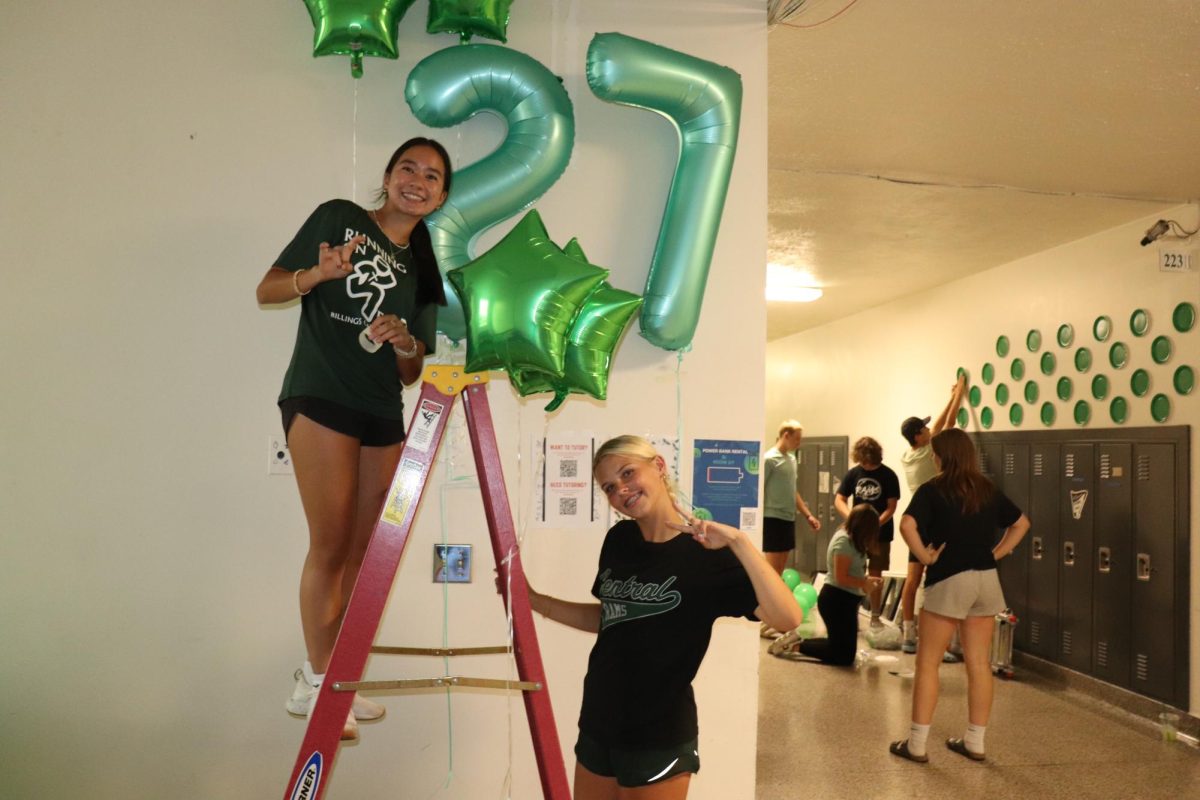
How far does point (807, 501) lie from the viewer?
1001cm

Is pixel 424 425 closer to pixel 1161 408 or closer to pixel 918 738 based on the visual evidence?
pixel 918 738

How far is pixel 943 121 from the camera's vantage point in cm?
387

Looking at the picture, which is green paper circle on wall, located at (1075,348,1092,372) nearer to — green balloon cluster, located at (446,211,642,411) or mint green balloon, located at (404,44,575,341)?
mint green balloon, located at (404,44,575,341)

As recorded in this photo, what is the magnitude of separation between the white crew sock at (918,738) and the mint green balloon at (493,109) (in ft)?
9.78

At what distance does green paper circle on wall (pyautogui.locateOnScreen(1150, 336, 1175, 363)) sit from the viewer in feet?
16.3

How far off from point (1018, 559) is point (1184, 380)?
1720 millimetres

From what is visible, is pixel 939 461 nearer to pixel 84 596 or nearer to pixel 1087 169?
pixel 1087 169

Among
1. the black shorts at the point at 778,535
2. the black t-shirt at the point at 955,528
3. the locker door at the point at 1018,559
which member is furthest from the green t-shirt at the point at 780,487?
Answer: the black t-shirt at the point at 955,528

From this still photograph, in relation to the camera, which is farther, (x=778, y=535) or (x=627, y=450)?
(x=778, y=535)

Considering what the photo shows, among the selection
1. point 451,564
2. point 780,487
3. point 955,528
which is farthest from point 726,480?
point 780,487

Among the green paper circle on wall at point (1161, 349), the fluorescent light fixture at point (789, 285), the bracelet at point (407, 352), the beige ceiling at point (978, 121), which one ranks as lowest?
the bracelet at point (407, 352)

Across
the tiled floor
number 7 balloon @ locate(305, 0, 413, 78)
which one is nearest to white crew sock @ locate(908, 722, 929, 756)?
the tiled floor

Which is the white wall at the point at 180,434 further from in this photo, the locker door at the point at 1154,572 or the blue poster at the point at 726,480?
the locker door at the point at 1154,572

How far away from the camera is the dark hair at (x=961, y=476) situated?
4.06 metres
